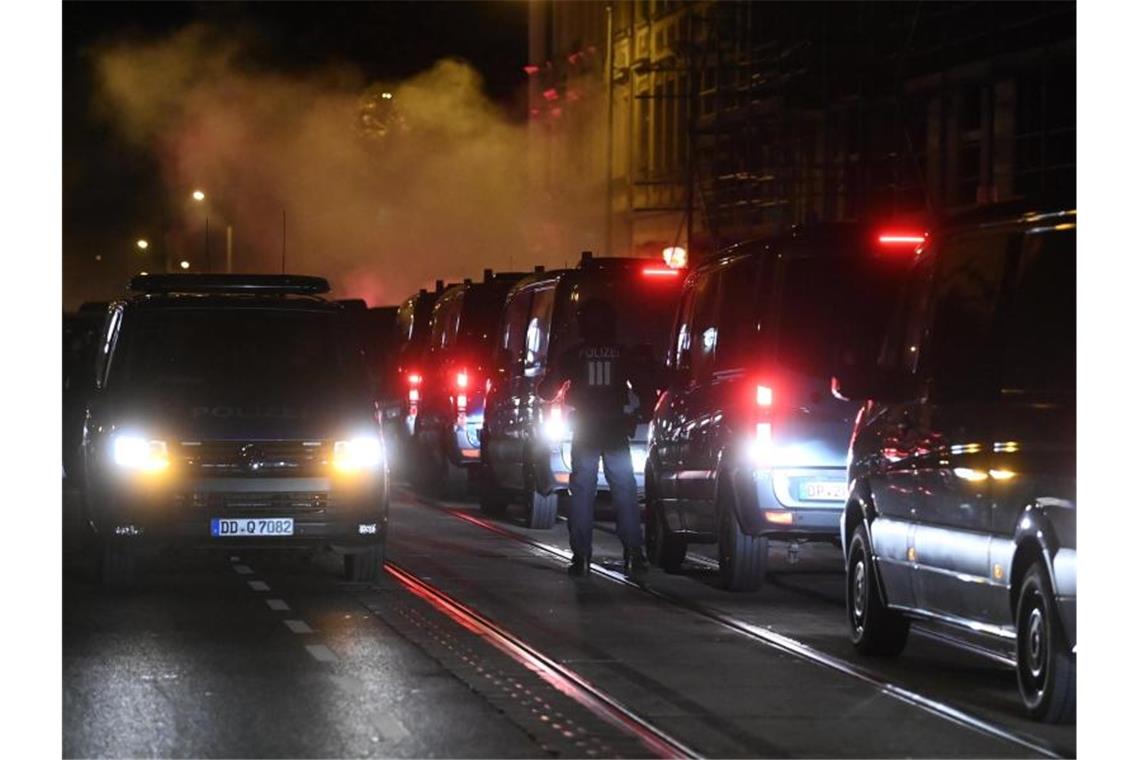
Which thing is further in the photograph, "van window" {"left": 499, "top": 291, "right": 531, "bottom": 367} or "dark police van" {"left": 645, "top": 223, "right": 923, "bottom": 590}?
"van window" {"left": 499, "top": 291, "right": 531, "bottom": 367}

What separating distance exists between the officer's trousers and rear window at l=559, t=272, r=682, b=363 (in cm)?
333

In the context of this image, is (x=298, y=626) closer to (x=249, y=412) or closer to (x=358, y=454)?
(x=358, y=454)

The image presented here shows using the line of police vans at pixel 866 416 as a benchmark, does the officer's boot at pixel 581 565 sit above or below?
below

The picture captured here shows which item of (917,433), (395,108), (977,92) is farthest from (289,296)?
(395,108)

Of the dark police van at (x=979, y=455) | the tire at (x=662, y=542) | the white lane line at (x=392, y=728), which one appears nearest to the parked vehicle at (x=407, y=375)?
the tire at (x=662, y=542)

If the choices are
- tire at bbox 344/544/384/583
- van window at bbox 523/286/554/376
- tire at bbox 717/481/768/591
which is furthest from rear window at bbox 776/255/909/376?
van window at bbox 523/286/554/376

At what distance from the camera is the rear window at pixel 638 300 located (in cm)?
2069

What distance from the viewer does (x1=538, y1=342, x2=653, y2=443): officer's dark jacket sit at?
1725cm

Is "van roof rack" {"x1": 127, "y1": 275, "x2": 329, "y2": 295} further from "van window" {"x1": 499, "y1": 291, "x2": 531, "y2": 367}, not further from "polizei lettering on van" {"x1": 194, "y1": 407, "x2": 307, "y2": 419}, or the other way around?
"van window" {"x1": 499, "y1": 291, "x2": 531, "y2": 367}

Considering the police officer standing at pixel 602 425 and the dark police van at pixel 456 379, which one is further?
the dark police van at pixel 456 379

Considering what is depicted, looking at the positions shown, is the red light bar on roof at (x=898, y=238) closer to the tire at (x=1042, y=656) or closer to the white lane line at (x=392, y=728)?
the tire at (x=1042, y=656)

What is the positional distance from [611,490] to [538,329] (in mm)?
4845

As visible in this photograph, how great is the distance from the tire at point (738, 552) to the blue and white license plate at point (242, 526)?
111 inches

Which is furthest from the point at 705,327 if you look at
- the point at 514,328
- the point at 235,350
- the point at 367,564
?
the point at 514,328
